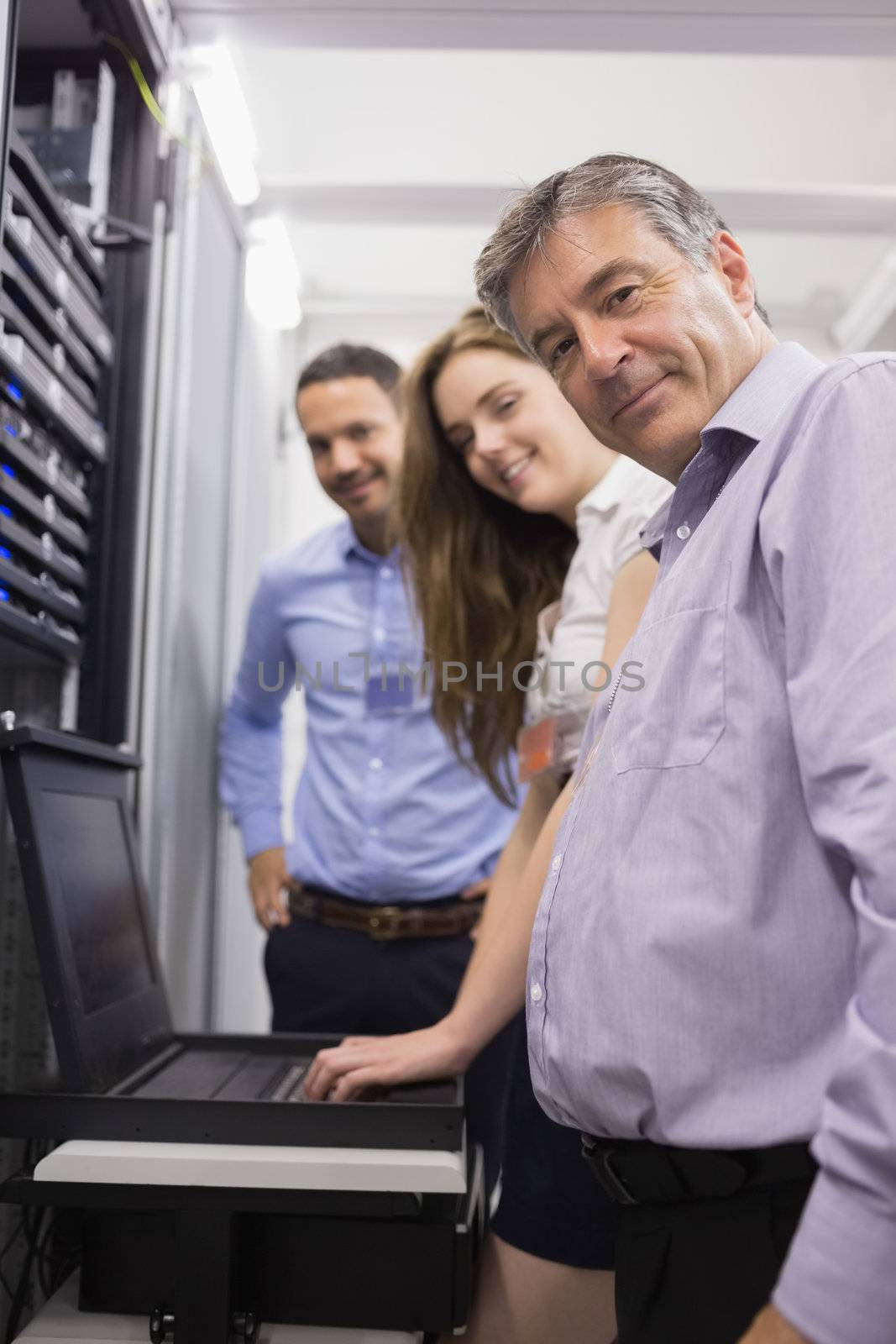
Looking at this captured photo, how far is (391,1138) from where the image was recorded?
1.09 metres

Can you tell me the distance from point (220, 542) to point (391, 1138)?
1.62 m

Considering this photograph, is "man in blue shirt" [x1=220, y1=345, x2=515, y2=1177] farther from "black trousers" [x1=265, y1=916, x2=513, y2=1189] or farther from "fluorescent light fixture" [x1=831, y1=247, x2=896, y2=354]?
"fluorescent light fixture" [x1=831, y1=247, x2=896, y2=354]


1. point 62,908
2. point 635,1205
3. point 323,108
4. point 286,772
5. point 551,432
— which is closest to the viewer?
point 635,1205

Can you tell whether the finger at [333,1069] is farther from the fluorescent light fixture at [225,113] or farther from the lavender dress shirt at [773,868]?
the fluorescent light fixture at [225,113]

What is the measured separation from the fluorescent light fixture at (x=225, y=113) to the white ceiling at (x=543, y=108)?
0.12ft

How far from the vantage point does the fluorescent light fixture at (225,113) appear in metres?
1.94

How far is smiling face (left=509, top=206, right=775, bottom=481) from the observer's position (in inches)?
38.5

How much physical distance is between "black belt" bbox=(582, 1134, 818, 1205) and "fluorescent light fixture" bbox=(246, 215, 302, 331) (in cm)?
218

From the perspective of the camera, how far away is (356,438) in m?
2.30

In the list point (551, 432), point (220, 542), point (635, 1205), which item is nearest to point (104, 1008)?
point (635, 1205)

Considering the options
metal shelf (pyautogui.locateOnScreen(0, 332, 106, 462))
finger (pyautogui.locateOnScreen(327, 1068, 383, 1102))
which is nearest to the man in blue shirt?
metal shelf (pyautogui.locateOnScreen(0, 332, 106, 462))

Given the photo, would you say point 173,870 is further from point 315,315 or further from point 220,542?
point 315,315

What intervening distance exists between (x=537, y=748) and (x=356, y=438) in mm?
1064

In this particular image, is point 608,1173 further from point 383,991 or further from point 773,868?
point 383,991
